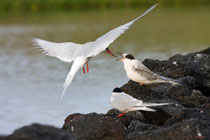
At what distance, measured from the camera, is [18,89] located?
10.3 m

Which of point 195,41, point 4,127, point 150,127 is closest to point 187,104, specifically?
point 150,127

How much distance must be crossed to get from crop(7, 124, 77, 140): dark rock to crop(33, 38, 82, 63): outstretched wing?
2540 millimetres

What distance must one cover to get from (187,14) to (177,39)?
352 inches

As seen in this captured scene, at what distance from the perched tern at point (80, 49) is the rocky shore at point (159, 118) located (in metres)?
0.63

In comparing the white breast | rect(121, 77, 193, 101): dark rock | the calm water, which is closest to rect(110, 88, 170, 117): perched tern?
rect(121, 77, 193, 101): dark rock

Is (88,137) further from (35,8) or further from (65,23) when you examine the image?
(35,8)

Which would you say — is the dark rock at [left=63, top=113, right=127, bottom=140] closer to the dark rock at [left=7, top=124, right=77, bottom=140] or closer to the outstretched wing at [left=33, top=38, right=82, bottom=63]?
the dark rock at [left=7, top=124, right=77, bottom=140]

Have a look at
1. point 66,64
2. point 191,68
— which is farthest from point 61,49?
point 66,64

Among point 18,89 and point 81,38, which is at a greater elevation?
point 18,89

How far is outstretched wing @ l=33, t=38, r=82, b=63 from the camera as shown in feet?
18.4

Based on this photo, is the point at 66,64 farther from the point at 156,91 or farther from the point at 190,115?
the point at 190,115

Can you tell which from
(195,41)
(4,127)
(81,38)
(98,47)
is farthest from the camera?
(81,38)

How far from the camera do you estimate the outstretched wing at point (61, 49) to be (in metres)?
5.62

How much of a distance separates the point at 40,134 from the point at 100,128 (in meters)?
1.31
